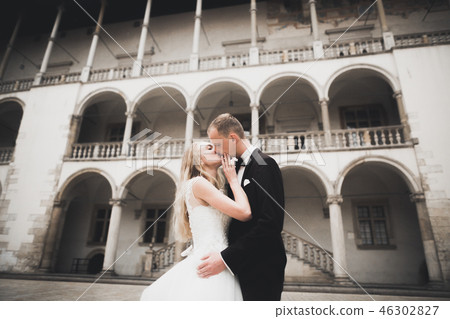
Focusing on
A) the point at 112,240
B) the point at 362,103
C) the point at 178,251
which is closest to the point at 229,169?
the point at 178,251

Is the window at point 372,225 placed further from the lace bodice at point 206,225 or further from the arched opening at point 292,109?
the lace bodice at point 206,225

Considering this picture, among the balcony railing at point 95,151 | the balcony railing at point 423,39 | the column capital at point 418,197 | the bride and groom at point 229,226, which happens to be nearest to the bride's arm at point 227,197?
the bride and groom at point 229,226

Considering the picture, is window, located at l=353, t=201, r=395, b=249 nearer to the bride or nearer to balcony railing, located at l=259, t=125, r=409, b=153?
balcony railing, located at l=259, t=125, r=409, b=153

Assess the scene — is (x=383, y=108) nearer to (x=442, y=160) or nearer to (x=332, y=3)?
(x=442, y=160)

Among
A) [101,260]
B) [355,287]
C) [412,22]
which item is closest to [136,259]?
[101,260]

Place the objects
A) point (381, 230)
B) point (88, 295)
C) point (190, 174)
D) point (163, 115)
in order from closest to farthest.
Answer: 1. point (190, 174)
2. point (88, 295)
3. point (381, 230)
4. point (163, 115)

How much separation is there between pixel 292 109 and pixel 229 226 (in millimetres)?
12816

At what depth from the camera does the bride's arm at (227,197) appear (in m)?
1.85

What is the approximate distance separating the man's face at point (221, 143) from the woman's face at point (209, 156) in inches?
1.4

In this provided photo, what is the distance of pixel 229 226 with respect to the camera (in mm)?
2225

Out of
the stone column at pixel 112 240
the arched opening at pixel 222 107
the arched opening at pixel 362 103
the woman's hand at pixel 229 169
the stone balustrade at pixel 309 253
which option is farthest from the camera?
the arched opening at pixel 222 107

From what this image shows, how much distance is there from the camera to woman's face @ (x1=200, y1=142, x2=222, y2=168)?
222cm

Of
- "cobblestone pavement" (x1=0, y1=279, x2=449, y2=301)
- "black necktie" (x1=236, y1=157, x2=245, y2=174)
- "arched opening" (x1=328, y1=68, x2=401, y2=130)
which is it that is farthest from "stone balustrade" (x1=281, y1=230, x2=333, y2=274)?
"black necktie" (x1=236, y1=157, x2=245, y2=174)

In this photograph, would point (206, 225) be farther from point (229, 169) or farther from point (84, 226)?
point (84, 226)
